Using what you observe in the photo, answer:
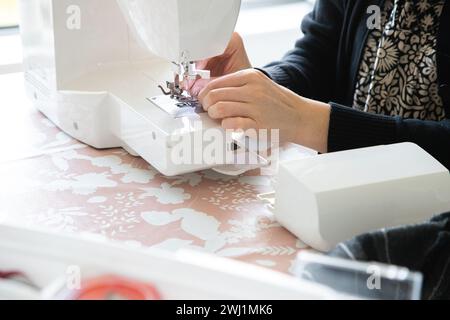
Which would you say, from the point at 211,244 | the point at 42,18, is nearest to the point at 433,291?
the point at 211,244

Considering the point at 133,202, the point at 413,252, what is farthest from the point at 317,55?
the point at 413,252

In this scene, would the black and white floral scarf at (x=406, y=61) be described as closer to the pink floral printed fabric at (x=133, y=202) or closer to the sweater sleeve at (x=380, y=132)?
the sweater sleeve at (x=380, y=132)

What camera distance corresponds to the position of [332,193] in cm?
102

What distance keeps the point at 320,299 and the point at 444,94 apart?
0.88 metres

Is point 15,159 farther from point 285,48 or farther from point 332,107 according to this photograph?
point 285,48

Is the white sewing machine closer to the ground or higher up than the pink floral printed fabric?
higher up

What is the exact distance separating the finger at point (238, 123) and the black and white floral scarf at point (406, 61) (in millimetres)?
379

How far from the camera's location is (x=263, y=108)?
1.29 m

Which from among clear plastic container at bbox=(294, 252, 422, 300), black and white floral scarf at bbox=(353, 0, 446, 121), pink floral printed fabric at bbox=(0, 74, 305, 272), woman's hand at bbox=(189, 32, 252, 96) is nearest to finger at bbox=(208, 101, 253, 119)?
A: pink floral printed fabric at bbox=(0, 74, 305, 272)

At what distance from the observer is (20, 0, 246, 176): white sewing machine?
1223 millimetres

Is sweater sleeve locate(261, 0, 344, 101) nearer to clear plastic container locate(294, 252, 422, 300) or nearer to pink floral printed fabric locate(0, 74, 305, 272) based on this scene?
pink floral printed fabric locate(0, 74, 305, 272)

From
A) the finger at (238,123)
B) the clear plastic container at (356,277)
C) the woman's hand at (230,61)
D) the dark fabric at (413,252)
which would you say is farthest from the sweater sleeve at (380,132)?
the clear plastic container at (356,277)

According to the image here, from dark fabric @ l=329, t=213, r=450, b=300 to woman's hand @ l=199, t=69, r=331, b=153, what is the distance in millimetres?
434

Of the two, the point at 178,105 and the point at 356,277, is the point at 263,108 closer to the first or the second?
the point at 178,105
